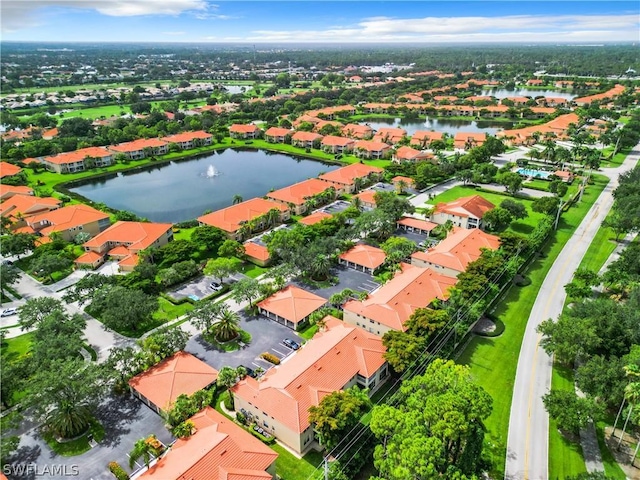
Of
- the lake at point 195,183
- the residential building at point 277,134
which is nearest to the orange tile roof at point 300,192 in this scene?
the lake at point 195,183

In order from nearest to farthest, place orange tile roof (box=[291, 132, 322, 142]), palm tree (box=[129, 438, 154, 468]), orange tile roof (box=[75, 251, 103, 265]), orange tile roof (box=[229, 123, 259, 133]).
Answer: palm tree (box=[129, 438, 154, 468]) < orange tile roof (box=[75, 251, 103, 265]) < orange tile roof (box=[291, 132, 322, 142]) < orange tile roof (box=[229, 123, 259, 133])

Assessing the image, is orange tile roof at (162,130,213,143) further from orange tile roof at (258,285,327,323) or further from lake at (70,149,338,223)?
orange tile roof at (258,285,327,323)

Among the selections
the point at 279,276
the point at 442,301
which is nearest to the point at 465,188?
the point at 442,301

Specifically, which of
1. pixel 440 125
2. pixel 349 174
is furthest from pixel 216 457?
pixel 440 125

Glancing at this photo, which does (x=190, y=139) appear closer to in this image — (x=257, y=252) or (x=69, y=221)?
(x=69, y=221)

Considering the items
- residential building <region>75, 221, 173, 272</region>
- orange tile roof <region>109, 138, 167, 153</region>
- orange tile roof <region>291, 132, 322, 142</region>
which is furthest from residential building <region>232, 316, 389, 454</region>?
orange tile roof <region>109, 138, 167, 153</region>

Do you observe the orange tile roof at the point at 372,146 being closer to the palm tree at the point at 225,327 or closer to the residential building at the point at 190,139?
the residential building at the point at 190,139
